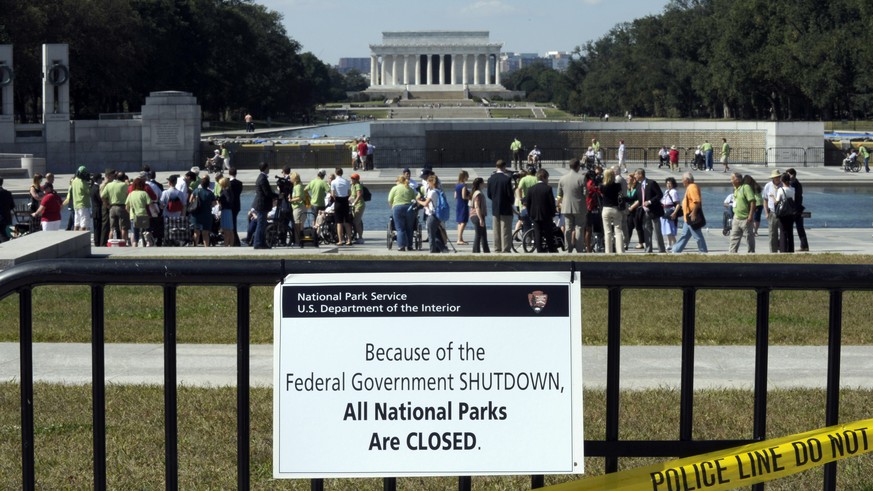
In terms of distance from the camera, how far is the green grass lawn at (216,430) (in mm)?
6309

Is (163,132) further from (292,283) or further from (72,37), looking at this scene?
(292,283)

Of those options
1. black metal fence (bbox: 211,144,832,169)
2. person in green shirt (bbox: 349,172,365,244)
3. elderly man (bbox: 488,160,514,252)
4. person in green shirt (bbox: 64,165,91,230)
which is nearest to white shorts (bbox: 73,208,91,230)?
person in green shirt (bbox: 64,165,91,230)

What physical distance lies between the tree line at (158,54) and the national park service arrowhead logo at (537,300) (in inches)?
2288

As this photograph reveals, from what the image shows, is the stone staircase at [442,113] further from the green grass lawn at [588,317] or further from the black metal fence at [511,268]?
the black metal fence at [511,268]

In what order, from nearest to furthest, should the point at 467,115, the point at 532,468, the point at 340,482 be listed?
the point at 532,468 → the point at 340,482 → the point at 467,115

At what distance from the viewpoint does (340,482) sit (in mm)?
6363

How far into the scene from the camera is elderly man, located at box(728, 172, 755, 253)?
2173cm

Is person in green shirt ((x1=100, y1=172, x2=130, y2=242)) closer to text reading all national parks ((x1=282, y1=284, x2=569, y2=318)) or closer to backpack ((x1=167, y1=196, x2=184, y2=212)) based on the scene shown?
backpack ((x1=167, y1=196, x2=184, y2=212))

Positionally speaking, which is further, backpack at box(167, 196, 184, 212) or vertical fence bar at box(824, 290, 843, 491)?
backpack at box(167, 196, 184, 212)

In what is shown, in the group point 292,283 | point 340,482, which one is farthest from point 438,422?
point 340,482

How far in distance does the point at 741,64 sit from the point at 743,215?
59870mm

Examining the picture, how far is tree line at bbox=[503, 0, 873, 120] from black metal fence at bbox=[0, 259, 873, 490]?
7042 cm

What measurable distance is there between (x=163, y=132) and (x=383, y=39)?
123680mm

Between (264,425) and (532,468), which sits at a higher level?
(532,468)
